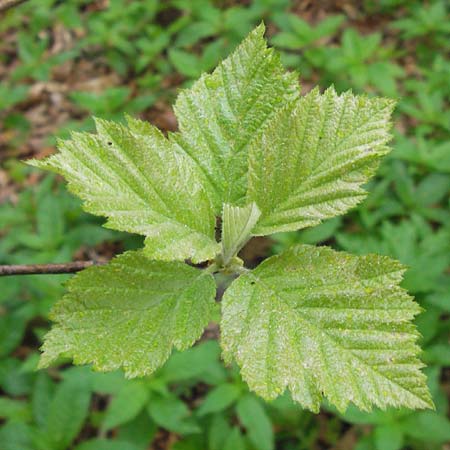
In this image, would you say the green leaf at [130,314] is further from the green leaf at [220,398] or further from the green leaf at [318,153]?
the green leaf at [220,398]

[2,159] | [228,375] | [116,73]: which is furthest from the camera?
→ [116,73]

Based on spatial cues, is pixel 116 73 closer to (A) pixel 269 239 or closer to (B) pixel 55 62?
(B) pixel 55 62

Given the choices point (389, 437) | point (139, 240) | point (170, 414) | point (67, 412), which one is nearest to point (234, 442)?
point (170, 414)

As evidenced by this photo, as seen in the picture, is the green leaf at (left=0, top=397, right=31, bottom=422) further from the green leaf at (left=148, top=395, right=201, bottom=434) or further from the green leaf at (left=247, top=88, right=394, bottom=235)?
the green leaf at (left=247, top=88, right=394, bottom=235)

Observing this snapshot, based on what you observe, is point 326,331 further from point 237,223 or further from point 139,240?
point 139,240

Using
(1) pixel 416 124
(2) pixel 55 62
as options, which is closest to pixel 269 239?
(1) pixel 416 124

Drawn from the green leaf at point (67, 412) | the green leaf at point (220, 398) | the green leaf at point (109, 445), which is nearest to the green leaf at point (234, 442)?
the green leaf at point (220, 398)
